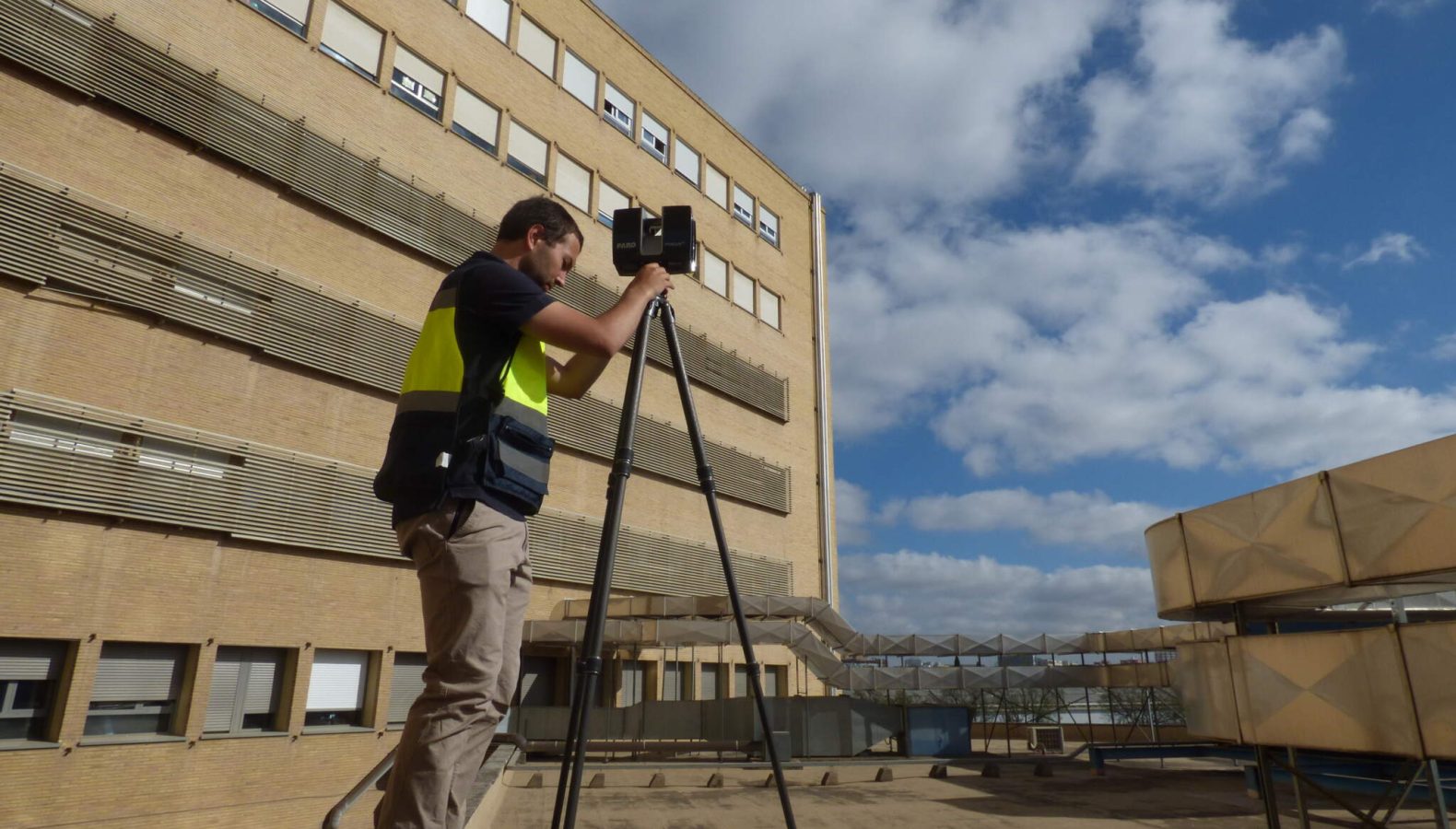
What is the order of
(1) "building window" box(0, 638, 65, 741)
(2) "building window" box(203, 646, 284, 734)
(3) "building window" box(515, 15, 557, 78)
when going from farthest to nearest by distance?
(3) "building window" box(515, 15, 557, 78), (2) "building window" box(203, 646, 284, 734), (1) "building window" box(0, 638, 65, 741)

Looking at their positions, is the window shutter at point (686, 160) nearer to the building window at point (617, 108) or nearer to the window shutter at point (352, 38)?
the building window at point (617, 108)

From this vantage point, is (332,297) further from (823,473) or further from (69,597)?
(823,473)

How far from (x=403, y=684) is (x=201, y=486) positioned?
6.22m

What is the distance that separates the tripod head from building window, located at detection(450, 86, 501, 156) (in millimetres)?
21370

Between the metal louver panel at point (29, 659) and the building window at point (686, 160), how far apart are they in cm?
2305

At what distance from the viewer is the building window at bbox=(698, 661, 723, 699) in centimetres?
2750

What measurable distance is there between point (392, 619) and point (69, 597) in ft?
20.0

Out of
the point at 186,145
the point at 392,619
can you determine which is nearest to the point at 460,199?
the point at 186,145

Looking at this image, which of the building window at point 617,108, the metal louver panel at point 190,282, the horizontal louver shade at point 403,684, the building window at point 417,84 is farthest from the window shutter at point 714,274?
the horizontal louver shade at point 403,684

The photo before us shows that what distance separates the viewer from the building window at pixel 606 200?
27.0 m

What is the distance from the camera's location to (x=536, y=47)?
25609 millimetres

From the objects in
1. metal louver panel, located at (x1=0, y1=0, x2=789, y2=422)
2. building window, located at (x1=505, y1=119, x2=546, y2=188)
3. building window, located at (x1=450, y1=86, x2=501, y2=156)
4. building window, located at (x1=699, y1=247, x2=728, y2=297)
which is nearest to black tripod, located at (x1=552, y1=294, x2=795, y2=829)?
metal louver panel, located at (x1=0, y1=0, x2=789, y2=422)

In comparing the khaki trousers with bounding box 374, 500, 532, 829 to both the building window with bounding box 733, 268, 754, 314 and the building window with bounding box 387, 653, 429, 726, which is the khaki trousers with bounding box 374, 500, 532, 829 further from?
the building window with bounding box 733, 268, 754, 314

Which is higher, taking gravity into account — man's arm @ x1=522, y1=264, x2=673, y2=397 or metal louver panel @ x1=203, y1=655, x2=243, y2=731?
man's arm @ x1=522, y1=264, x2=673, y2=397
